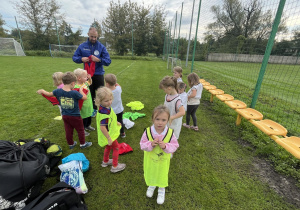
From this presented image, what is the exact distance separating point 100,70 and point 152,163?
9.19 feet

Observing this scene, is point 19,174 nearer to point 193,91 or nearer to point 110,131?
point 110,131

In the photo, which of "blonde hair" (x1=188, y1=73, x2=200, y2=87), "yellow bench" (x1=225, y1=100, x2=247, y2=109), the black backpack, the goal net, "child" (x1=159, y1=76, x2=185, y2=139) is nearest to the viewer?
the black backpack

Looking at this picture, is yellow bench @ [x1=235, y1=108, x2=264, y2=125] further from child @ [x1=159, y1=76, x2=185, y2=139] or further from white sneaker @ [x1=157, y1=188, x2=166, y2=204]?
white sneaker @ [x1=157, y1=188, x2=166, y2=204]

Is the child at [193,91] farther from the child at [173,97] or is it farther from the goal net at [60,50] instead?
the goal net at [60,50]

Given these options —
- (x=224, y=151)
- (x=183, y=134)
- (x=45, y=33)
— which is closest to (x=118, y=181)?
(x=183, y=134)

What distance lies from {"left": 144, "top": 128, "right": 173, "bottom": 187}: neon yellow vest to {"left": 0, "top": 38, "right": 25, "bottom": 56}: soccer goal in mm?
29568

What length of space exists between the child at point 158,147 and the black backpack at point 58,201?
84 centimetres

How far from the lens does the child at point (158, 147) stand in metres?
1.67

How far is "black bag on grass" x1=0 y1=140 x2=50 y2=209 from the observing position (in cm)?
157

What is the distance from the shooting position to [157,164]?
72.2 inches

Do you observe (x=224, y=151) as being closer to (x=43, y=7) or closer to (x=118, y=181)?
(x=118, y=181)

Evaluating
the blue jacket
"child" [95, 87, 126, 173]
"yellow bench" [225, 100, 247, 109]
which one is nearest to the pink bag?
"child" [95, 87, 126, 173]

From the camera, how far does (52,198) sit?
1470mm

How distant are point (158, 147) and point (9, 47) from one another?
29775mm
